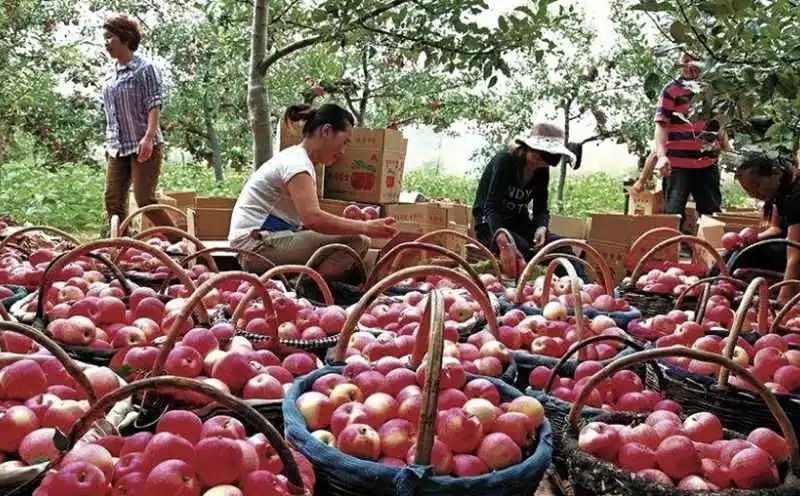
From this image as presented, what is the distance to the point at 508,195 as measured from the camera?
210 inches

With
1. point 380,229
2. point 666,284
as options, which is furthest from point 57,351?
point 666,284

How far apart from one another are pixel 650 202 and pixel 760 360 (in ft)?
17.3

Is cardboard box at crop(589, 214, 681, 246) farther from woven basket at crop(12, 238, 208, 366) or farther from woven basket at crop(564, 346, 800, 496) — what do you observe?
Answer: woven basket at crop(564, 346, 800, 496)

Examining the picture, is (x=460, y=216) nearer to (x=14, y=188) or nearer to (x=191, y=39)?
(x=14, y=188)

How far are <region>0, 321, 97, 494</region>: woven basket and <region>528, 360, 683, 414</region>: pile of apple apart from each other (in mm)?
1417

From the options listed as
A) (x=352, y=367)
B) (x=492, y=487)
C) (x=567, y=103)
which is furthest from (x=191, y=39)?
(x=492, y=487)

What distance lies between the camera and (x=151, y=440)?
1.61 metres

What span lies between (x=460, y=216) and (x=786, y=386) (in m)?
4.27

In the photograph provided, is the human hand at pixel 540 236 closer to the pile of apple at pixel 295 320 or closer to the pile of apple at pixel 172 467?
the pile of apple at pixel 295 320

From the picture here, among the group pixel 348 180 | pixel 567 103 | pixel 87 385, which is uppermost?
pixel 567 103

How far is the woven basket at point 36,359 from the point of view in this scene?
5.03 ft

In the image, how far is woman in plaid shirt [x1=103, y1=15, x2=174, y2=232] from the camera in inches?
224

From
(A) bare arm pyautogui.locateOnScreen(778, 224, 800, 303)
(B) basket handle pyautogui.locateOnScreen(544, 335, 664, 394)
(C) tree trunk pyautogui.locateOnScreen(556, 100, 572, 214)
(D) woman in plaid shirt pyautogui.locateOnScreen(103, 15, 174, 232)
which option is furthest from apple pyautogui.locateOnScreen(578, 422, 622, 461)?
(C) tree trunk pyautogui.locateOnScreen(556, 100, 572, 214)

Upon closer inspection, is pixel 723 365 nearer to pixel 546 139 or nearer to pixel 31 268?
pixel 31 268
